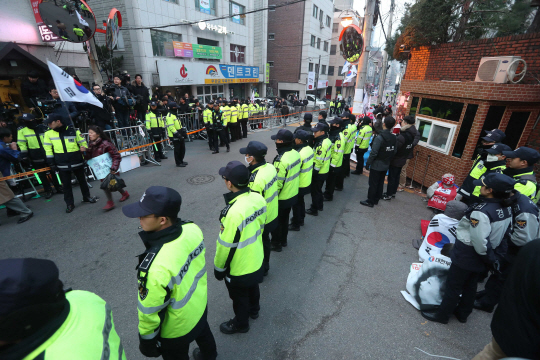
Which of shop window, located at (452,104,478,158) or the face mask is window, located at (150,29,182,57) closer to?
shop window, located at (452,104,478,158)

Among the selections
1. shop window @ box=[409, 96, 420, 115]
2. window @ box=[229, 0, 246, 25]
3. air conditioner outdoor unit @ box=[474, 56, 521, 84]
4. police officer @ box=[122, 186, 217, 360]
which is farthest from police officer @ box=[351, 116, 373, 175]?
→ window @ box=[229, 0, 246, 25]

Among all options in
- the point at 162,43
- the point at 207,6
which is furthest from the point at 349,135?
the point at 207,6

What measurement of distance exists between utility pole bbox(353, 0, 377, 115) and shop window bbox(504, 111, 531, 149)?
501cm

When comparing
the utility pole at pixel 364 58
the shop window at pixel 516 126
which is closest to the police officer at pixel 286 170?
the shop window at pixel 516 126

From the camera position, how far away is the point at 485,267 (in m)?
2.94

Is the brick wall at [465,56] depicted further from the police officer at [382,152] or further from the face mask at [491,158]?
the police officer at [382,152]

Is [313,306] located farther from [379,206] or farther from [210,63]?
[210,63]

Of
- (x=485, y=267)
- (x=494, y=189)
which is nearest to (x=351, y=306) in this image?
(x=485, y=267)

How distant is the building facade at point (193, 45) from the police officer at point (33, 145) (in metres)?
9.22

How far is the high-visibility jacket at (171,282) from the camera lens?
1.79 metres

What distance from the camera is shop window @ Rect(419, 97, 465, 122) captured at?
21.1 ft

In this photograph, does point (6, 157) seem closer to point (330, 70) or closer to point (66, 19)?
point (66, 19)

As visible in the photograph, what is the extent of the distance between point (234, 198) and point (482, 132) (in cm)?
663

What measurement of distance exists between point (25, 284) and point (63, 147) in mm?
5658
